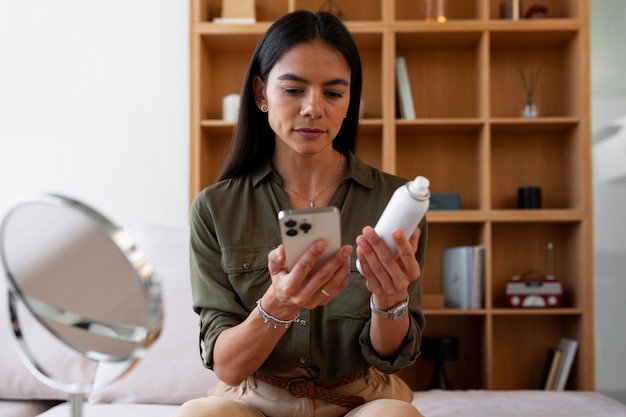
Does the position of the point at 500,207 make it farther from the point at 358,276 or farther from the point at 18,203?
the point at 18,203

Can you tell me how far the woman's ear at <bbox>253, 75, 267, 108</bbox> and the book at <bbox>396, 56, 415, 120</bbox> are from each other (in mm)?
1733

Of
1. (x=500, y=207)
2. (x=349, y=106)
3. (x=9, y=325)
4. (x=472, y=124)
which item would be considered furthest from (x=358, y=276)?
(x=500, y=207)

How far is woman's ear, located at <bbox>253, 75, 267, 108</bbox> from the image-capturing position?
1.67m

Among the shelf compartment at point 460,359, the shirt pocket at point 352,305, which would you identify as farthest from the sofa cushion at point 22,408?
the shelf compartment at point 460,359

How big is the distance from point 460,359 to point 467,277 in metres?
0.48

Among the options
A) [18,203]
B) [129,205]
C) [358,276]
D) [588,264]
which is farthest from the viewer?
[129,205]

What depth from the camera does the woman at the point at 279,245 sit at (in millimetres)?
1407

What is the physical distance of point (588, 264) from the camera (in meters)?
3.23

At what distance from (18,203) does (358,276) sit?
41.8 inches

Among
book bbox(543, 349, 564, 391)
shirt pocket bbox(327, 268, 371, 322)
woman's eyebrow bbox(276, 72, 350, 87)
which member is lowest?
book bbox(543, 349, 564, 391)

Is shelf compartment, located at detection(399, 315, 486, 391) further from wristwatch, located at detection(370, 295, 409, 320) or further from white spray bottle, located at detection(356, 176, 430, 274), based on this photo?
white spray bottle, located at detection(356, 176, 430, 274)

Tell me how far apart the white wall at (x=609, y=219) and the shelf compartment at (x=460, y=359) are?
0.53m

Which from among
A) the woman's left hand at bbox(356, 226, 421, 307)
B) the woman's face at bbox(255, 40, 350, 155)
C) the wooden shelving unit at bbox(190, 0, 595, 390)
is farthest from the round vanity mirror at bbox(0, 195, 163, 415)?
the wooden shelving unit at bbox(190, 0, 595, 390)

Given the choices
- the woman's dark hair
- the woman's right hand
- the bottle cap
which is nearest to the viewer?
the bottle cap
